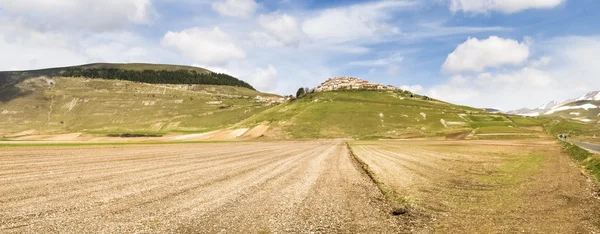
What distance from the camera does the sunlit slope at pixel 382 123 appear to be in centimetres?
14838

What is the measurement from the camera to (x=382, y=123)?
529ft

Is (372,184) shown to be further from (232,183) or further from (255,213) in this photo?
(255,213)

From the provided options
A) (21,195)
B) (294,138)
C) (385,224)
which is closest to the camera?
(385,224)

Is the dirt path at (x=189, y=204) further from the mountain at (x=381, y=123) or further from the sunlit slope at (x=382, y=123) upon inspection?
the sunlit slope at (x=382, y=123)

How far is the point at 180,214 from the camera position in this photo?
17.1 meters

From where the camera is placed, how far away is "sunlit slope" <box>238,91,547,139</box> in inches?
5842

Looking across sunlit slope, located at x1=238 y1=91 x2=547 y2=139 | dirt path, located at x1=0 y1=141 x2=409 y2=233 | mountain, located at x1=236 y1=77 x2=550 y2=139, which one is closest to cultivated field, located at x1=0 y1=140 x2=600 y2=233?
dirt path, located at x1=0 y1=141 x2=409 y2=233

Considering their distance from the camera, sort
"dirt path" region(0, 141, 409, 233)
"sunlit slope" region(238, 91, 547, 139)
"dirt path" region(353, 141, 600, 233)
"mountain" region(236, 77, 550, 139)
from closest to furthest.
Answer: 1. "dirt path" region(0, 141, 409, 233)
2. "dirt path" region(353, 141, 600, 233)
3. "mountain" region(236, 77, 550, 139)
4. "sunlit slope" region(238, 91, 547, 139)

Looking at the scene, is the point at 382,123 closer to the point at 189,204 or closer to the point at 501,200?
the point at 501,200

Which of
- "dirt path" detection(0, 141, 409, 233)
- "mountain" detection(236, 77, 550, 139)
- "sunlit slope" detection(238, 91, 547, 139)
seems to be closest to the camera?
"dirt path" detection(0, 141, 409, 233)

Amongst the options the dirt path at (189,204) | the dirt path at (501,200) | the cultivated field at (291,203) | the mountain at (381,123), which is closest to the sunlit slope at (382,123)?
the mountain at (381,123)

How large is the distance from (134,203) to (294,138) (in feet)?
415

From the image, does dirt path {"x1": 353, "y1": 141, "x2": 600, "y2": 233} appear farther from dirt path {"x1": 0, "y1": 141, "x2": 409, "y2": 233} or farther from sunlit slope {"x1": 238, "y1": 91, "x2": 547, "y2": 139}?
sunlit slope {"x1": 238, "y1": 91, "x2": 547, "y2": 139}

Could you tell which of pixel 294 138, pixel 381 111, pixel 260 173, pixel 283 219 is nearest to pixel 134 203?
pixel 283 219
